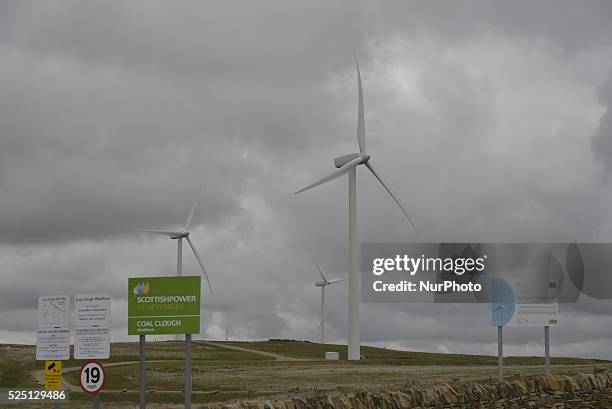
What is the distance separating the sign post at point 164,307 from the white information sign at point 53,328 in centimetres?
304

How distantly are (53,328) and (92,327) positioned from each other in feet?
12.1

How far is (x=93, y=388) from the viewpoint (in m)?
37.1

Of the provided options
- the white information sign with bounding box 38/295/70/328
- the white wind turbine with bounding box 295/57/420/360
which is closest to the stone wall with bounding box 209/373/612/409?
the white information sign with bounding box 38/295/70/328

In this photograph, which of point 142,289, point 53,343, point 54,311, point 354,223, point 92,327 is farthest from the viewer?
point 354,223

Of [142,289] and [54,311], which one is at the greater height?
[142,289]

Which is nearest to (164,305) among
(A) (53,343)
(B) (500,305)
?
(A) (53,343)

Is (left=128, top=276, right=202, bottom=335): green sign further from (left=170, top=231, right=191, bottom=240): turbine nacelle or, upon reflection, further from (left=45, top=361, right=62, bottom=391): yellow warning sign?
(left=170, top=231, right=191, bottom=240): turbine nacelle

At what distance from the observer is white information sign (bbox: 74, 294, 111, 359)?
39000 millimetres

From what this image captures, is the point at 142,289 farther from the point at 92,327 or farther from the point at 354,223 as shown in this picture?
the point at 354,223

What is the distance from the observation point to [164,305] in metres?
40.2

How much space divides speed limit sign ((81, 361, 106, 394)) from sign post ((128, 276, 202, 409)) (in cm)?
320

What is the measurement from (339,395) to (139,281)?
34.5 feet

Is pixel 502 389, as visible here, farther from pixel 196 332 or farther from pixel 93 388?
pixel 93 388

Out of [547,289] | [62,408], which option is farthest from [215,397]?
[547,289]
